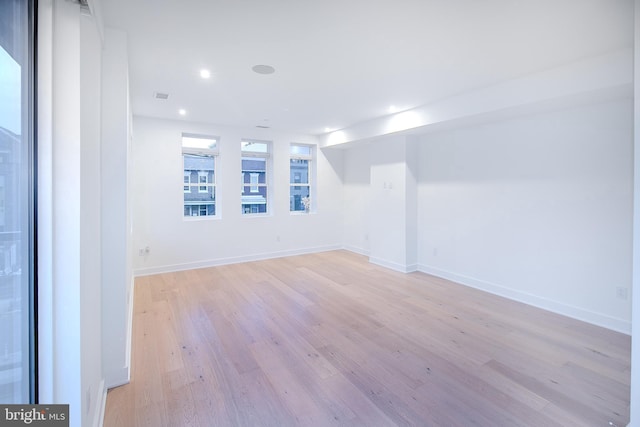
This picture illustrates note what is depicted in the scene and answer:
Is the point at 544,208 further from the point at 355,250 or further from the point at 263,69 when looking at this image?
the point at 355,250

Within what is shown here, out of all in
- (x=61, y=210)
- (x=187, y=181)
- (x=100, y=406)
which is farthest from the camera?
(x=187, y=181)

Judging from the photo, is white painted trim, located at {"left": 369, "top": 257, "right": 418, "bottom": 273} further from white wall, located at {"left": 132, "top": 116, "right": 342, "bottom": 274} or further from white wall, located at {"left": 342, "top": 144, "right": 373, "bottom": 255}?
white wall, located at {"left": 132, "top": 116, "right": 342, "bottom": 274}

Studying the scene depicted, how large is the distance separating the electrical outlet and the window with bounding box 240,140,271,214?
5.40m

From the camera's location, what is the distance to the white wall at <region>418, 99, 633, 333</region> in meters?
3.07

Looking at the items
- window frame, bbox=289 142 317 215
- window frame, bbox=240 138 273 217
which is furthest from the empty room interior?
window frame, bbox=289 142 317 215

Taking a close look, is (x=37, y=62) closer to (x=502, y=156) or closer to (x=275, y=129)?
(x=502, y=156)

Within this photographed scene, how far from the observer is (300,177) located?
22.3ft

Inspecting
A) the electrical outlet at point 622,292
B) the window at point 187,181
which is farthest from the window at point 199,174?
the electrical outlet at point 622,292

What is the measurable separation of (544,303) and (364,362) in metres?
2.60

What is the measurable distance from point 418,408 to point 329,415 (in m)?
0.59

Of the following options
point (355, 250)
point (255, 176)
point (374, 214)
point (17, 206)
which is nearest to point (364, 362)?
point (17, 206)

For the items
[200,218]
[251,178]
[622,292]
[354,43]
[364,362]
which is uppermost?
[354,43]

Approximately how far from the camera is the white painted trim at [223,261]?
16.4ft

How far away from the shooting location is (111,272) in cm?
214
